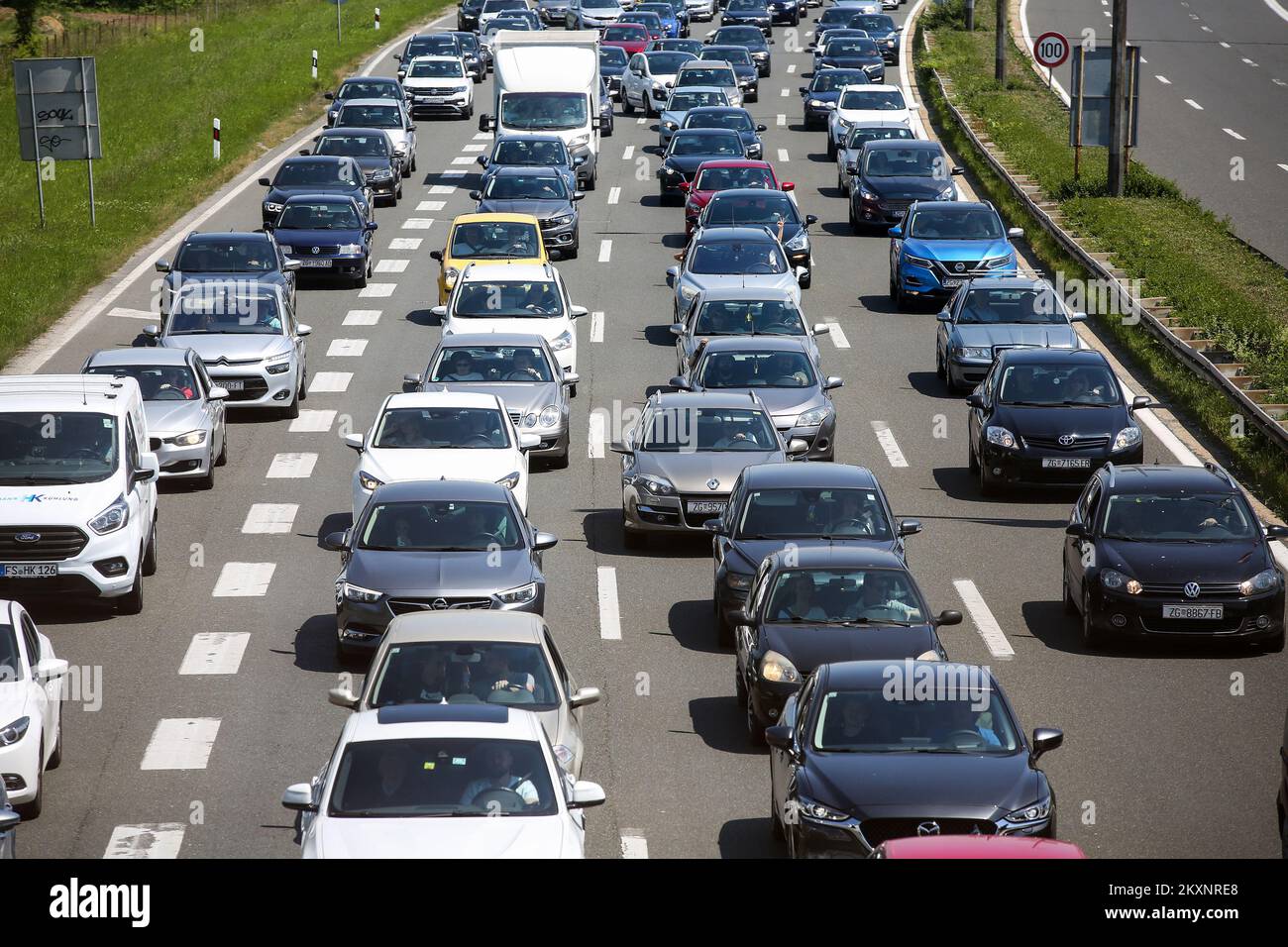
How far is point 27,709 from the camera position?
14.2m

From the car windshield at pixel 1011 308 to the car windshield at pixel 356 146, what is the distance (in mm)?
18640

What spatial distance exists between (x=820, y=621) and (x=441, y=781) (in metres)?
5.15

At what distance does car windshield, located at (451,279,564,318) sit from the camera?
30.0 m

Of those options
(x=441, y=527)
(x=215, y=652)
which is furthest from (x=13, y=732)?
(x=441, y=527)

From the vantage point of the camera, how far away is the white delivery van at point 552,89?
153 feet

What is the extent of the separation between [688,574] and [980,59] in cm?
4633

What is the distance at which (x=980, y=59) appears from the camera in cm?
6462

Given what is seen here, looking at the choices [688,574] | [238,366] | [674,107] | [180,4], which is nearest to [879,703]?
[688,574]

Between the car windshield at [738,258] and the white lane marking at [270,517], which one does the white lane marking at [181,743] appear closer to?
the white lane marking at [270,517]

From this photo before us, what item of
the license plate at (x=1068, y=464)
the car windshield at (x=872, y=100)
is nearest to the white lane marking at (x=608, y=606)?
the license plate at (x=1068, y=464)

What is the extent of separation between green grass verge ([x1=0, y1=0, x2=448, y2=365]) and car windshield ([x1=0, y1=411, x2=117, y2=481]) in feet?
38.4

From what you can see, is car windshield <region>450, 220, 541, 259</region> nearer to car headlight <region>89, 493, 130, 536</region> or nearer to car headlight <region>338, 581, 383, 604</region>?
car headlight <region>89, 493, 130, 536</region>

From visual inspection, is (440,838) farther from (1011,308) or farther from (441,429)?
(1011,308)

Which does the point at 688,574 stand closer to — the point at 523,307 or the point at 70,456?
the point at 70,456
